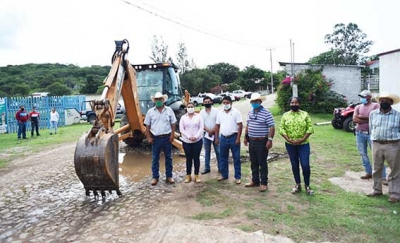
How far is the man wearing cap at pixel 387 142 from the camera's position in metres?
5.09

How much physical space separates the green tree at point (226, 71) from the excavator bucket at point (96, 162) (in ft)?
202

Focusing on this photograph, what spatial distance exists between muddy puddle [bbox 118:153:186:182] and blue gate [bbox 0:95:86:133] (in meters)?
12.6

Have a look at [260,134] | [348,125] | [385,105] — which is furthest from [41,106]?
[385,105]

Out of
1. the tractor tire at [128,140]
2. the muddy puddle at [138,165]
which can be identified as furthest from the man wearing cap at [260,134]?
the tractor tire at [128,140]

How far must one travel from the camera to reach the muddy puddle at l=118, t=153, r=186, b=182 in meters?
7.28

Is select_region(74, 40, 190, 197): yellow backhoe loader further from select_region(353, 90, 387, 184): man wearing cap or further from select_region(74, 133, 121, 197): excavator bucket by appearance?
select_region(353, 90, 387, 184): man wearing cap

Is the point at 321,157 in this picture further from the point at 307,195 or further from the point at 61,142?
the point at 61,142

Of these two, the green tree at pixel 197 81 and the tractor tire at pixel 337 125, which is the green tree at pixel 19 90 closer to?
the green tree at pixel 197 81

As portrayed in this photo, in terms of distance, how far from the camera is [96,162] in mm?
4918

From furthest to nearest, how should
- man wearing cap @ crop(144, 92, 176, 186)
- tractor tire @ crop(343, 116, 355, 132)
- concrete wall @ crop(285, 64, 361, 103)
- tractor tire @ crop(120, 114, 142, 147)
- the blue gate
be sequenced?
concrete wall @ crop(285, 64, 361, 103)
the blue gate
tractor tire @ crop(343, 116, 355, 132)
tractor tire @ crop(120, 114, 142, 147)
man wearing cap @ crop(144, 92, 176, 186)

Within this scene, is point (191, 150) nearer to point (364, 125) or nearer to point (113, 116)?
point (113, 116)

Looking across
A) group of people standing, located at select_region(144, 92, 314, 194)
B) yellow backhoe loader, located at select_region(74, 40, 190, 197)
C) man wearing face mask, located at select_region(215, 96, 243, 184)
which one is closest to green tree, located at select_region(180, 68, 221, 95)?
yellow backhoe loader, located at select_region(74, 40, 190, 197)

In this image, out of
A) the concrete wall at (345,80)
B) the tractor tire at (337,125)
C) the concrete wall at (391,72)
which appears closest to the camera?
the concrete wall at (391,72)

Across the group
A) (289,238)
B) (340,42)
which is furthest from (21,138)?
(340,42)
